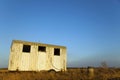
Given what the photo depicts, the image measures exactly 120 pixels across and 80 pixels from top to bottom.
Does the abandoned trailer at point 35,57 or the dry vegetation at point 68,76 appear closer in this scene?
the dry vegetation at point 68,76

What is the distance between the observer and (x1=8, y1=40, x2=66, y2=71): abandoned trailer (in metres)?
21.1

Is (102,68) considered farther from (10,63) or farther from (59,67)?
(10,63)

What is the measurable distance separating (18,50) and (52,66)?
5187mm

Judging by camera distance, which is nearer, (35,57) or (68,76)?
(68,76)

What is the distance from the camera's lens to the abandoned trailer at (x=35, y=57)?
21.1 metres

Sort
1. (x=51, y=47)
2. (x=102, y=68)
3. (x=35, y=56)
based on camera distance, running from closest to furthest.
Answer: (x=102, y=68)
(x=35, y=56)
(x=51, y=47)

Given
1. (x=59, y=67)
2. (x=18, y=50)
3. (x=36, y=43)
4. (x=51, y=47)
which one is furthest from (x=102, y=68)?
(x=18, y=50)

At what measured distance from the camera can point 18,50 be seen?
2150cm

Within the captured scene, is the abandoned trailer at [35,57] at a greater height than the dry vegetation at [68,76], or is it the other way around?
the abandoned trailer at [35,57]

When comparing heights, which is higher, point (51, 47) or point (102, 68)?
point (51, 47)

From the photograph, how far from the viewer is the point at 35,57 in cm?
2217

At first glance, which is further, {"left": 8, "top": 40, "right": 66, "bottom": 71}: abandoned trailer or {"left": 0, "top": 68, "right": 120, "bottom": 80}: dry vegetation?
{"left": 8, "top": 40, "right": 66, "bottom": 71}: abandoned trailer

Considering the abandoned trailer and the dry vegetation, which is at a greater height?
the abandoned trailer

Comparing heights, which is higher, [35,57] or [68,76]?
[35,57]
